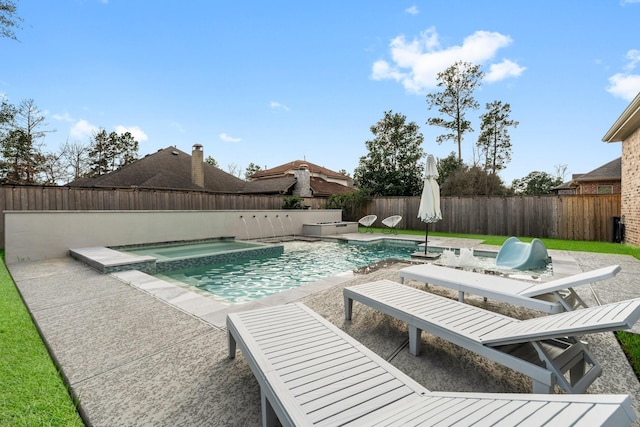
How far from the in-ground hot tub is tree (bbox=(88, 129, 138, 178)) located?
22.7 metres

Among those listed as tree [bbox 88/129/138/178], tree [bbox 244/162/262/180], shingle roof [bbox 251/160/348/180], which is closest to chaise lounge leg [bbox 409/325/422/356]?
shingle roof [bbox 251/160/348/180]

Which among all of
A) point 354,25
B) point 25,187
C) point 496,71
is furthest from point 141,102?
point 496,71

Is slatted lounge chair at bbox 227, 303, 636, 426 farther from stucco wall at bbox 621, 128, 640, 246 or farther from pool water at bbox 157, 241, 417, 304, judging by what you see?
stucco wall at bbox 621, 128, 640, 246

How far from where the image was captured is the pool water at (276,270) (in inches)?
233

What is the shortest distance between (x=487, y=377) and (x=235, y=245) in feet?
32.1

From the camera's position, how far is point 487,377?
2.48 metres

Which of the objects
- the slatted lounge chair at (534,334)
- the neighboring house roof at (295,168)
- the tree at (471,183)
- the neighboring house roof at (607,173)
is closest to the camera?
the slatted lounge chair at (534,334)

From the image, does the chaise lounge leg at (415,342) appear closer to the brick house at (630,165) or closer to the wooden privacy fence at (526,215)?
the brick house at (630,165)

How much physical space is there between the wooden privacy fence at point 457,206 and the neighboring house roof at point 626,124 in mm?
2452

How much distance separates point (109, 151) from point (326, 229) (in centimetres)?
2617

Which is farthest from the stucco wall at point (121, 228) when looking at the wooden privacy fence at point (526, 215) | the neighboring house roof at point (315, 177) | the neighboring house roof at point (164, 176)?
the neighboring house roof at point (315, 177)

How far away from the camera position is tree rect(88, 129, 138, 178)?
89.5 ft

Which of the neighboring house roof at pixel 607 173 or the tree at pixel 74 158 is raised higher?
the tree at pixel 74 158

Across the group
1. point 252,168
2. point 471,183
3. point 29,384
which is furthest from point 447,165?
point 252,168
